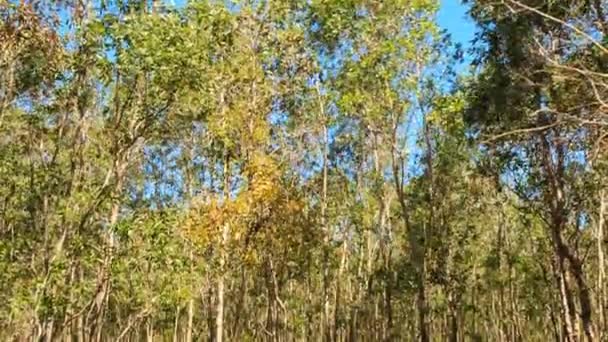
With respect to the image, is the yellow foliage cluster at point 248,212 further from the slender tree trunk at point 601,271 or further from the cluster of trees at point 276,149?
the slender tree trunk at point 601,271

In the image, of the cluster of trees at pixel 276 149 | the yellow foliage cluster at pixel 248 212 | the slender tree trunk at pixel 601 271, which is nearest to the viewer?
the cluster of trees at pixel 276 149

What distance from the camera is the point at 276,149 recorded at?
25.9 m

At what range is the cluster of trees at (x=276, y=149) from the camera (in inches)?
508

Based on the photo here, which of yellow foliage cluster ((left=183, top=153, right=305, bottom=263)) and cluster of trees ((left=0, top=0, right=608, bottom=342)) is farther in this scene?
yellow foliage cluster ((left=183, top=153, right=305, bottom=263))

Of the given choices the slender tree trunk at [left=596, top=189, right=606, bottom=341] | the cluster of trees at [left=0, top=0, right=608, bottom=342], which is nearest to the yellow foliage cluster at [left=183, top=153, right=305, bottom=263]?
the cluster of trees at [left=0, top=0, right=608, bottom=342]

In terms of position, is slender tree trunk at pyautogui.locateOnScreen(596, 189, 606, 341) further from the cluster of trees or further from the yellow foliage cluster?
the yellow foliage cluster

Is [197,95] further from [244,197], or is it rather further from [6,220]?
[6,220]

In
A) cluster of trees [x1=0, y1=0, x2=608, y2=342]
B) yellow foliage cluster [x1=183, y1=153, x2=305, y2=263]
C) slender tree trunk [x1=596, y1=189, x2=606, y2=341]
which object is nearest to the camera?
cluster of trees [x1=0, y1=0, x2=608, y2=342]

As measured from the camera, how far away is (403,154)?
23188mm

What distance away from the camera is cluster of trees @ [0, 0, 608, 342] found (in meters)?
12.9

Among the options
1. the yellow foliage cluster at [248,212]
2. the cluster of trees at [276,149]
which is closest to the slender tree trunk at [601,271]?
the cluster of trees at [276,149]

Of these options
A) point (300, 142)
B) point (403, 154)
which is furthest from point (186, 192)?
point (403, 154)

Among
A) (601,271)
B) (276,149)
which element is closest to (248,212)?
(276,149)

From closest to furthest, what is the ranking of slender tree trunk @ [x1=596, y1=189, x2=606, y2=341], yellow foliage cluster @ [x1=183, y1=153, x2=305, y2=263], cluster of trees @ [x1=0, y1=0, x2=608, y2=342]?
cluster of trees @ [x1=0, y1=0, x2=608, y2=342]
yellow foliage cluster @ [x1=183, y1=153, x2=305, y2=263]
slender tree trunk @ [x1=596, y1=189, x2=606, y2=341]
